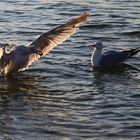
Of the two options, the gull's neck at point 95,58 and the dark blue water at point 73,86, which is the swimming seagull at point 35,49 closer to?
the dark blue water at point 73,86

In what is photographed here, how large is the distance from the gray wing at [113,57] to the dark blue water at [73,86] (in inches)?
7.2

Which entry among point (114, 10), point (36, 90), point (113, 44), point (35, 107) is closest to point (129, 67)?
point (113, 44)

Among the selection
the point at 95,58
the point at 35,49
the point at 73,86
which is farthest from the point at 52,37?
the point at 73,86

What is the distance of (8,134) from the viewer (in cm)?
826

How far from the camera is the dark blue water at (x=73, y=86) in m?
8.48

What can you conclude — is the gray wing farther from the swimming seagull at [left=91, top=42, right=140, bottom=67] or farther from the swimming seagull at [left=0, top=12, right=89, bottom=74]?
the swimming seagull at [left=0, top=12, right=89, bottom=74]

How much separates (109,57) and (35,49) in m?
1.74

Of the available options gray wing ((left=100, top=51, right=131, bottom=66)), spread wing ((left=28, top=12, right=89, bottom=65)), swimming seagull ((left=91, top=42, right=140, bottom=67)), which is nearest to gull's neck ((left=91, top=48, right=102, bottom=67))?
swimming seagull ((left=91, top=42, right=140, bottom=67))

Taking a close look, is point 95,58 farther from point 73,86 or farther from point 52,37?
point 73,86

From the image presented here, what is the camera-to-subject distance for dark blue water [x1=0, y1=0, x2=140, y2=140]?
8477 mm

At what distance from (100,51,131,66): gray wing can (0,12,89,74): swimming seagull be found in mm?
1029

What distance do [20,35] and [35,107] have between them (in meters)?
5.19

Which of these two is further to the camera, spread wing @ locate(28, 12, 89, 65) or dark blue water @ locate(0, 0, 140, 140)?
spread wing @ locate(28, 12, 89, 65)

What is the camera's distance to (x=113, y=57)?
40.6 feet
